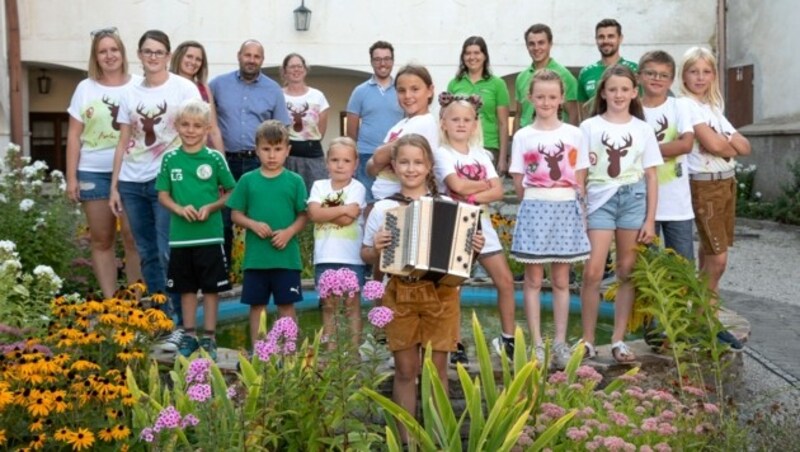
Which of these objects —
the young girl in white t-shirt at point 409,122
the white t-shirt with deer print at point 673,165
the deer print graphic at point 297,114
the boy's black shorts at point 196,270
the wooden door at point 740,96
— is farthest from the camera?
the wooden door at point 740,96

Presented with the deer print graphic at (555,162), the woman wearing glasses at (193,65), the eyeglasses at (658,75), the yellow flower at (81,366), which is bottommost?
the yellow flower at (81,366)

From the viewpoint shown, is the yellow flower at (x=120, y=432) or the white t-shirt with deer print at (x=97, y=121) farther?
the white t-shirt with deer print at (x=97, y=121)

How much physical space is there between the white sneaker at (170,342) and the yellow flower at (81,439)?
201 cm

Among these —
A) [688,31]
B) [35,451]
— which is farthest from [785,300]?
[688,31]

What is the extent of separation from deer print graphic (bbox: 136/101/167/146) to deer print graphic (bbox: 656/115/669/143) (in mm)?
2781

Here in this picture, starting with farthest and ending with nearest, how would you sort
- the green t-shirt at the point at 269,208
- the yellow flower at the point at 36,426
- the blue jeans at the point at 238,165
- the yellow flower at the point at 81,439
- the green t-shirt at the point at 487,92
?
the green t-shirt at the point at 487,92 < the blue jeans at the point at 238,165 < the green t-shirt at the point at 269,208 < the yellow flower at the point at 36,426 < the yellow flower at the point at 81,439

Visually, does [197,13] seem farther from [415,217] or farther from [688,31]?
[415,217]

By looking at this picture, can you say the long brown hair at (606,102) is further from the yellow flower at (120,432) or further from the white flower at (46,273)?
the yellow flower at (120,432)

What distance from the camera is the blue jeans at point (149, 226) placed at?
7.05m

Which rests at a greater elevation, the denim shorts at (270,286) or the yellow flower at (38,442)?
the denim shorts at (270,286)

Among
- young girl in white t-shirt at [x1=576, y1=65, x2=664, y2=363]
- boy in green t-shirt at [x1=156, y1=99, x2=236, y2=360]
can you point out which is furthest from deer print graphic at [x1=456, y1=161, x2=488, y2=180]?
boy in green t-shirt at [x1=156, y1=99, x2=236, y2=360]

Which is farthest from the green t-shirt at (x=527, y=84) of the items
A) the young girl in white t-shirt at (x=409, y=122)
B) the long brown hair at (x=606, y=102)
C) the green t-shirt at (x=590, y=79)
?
the young girl in white t-shirt at (x=409, y=122)

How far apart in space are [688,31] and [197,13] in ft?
26.3

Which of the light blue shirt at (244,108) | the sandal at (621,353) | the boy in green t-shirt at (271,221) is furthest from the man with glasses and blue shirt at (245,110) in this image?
the sandal at (621,353)
